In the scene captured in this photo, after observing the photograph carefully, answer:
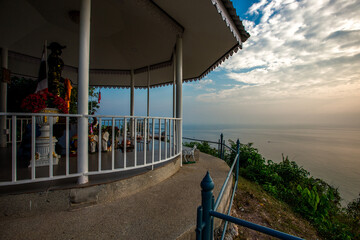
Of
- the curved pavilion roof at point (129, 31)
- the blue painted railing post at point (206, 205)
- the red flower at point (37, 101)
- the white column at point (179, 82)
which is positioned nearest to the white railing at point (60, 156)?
the white column at point (179, 82)

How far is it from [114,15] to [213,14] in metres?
2.39

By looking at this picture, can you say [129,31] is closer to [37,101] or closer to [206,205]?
[37,101]

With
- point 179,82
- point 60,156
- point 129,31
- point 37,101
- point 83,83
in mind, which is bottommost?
point 60,156

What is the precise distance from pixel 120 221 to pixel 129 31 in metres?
4.55

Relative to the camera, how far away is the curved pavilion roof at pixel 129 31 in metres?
3.40

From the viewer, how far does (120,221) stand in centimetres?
192

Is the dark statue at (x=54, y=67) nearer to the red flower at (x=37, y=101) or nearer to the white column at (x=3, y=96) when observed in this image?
the red flower at (x=37, y=101)

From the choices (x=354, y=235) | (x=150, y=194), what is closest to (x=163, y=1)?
(x=150, y=194)

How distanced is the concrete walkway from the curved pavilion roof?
3.50 metres

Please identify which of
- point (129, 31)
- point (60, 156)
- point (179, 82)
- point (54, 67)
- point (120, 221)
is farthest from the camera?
point (129, 31)

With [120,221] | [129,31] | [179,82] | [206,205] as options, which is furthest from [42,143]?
[129,31]

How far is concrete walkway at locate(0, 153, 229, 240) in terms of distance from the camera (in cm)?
169

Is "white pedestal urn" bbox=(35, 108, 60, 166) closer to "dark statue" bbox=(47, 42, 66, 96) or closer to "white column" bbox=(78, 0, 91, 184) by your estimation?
"dark statue" bbox=(47, 42, 66, 96)

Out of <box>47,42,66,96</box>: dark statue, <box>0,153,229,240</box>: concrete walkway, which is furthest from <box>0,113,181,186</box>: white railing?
<box>47,42,66,96</box>: dark statue
